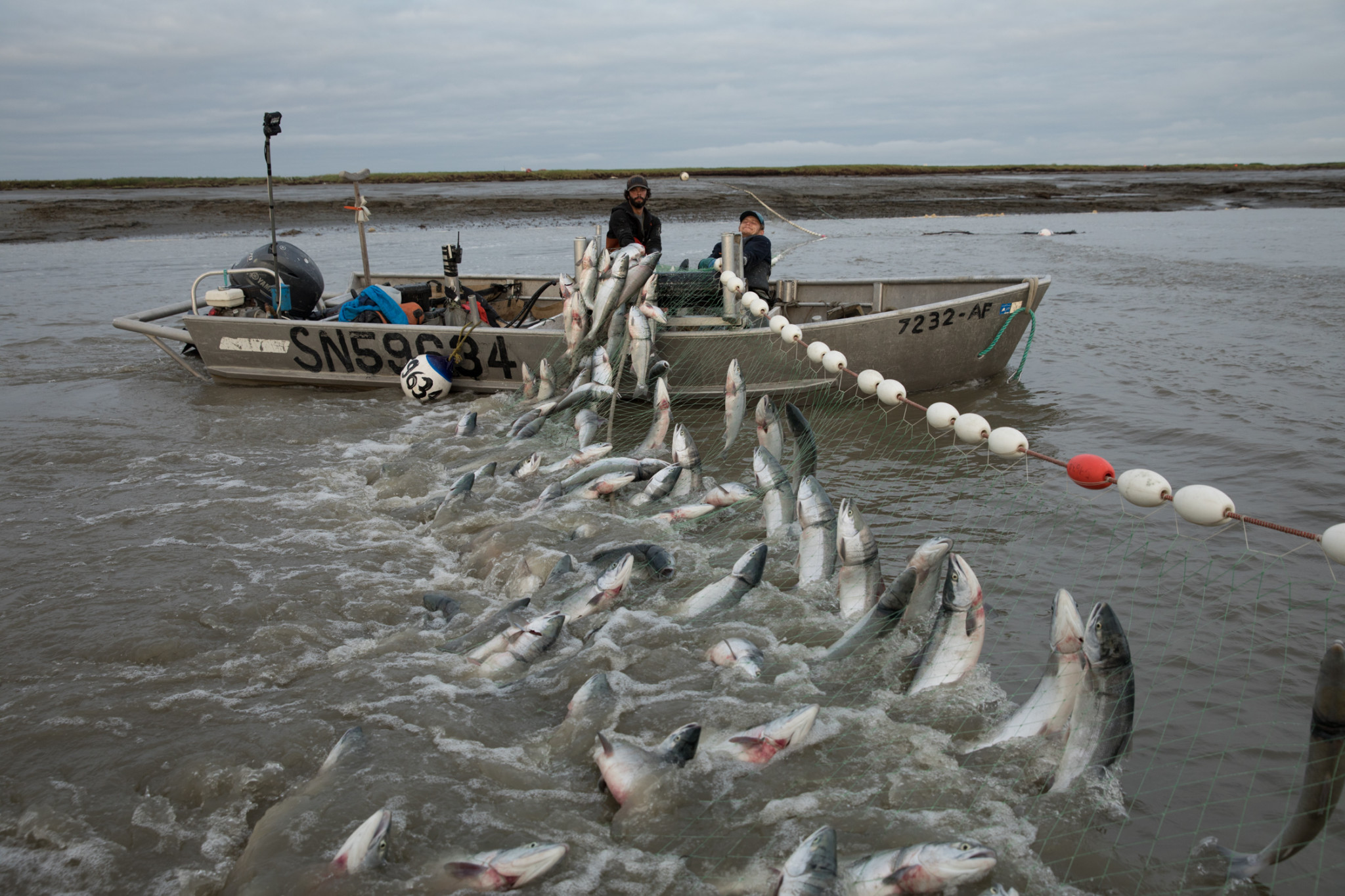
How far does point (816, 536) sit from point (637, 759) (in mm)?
2092

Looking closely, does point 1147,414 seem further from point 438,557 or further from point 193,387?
point 193,387

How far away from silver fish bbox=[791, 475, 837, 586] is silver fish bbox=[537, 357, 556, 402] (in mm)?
4359

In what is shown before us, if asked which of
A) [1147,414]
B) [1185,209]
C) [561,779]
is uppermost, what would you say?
[1185,209]

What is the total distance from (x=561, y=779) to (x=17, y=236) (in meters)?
42.6

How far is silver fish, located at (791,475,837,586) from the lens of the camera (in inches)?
199

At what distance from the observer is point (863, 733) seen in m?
3.70

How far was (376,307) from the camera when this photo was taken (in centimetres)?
1046

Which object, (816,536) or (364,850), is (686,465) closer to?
(816,536)

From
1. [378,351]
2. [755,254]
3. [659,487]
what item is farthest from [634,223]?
[659,487]

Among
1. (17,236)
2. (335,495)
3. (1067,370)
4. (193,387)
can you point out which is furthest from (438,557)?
(17,236)

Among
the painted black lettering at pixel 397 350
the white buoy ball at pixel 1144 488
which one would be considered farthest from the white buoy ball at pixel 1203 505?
the painted black lettering at pixel 397 350

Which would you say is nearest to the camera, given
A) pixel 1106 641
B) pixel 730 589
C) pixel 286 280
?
pixel 1106 641

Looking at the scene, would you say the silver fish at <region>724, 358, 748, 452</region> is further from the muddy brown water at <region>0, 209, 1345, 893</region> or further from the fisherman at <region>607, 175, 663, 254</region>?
the fisherman at <region>607, 175, 663, 254</region>

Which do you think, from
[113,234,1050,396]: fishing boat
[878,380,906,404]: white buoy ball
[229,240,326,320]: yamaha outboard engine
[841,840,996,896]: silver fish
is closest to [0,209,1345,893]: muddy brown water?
[841,840,996,896]: silver fish
